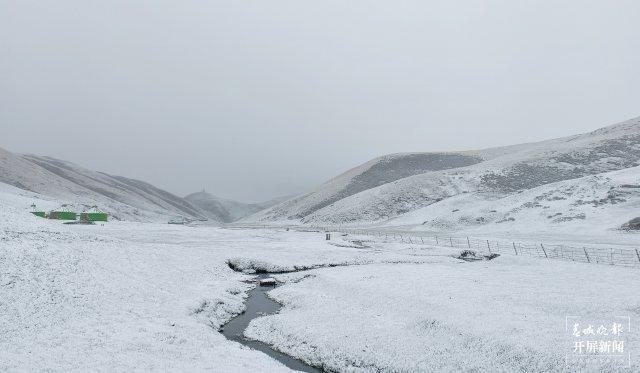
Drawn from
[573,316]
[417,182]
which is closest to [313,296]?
[573,316]

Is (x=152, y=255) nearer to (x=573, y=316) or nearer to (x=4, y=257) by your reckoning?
(x=4, y=257)

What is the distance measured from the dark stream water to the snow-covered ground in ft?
1.86

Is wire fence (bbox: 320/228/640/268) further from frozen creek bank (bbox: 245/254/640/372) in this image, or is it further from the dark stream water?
the dark stream water

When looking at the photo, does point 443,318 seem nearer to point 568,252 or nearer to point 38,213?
point 568,252

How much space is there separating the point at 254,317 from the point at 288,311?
7.38 feet

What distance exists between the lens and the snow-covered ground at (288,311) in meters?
16.1

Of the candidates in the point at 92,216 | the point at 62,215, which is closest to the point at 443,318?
the point at 92,216

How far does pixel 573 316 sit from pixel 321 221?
341 ft

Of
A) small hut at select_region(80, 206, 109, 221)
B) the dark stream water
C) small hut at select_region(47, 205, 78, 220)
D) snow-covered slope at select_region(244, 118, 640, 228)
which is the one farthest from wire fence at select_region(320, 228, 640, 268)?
small hut at select_region(47, 205, 78, 220)

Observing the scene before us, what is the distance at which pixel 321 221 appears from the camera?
122 metres

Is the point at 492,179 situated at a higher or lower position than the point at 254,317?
higher

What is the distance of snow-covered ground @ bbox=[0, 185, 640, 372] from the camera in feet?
52.7

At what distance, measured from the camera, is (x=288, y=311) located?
2556 centimetres

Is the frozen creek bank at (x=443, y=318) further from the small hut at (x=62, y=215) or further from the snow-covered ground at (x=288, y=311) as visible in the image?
the small hut at (x=62, y=215)
